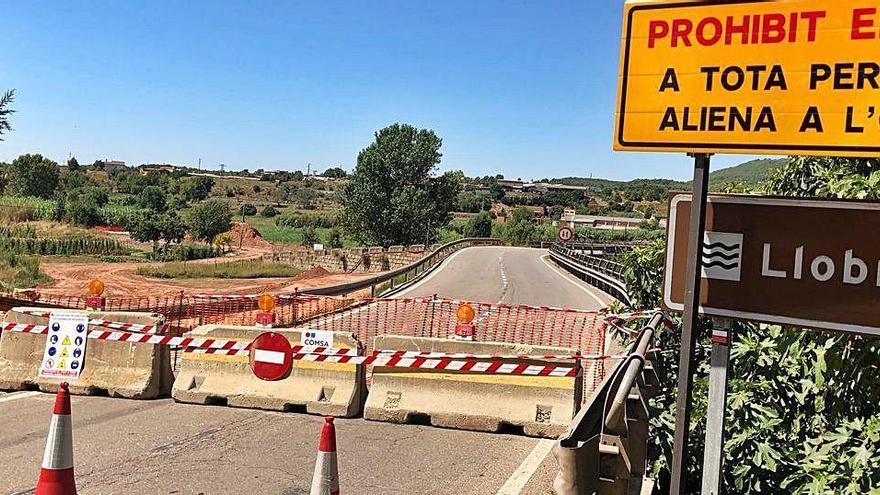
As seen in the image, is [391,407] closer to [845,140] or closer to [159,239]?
[845,140]

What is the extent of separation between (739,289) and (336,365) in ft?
20.3

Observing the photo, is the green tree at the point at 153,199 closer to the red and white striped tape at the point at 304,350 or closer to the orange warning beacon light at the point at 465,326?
the orange warning beacon light at the point at 465,326

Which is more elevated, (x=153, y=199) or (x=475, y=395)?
(x=153, y=199)

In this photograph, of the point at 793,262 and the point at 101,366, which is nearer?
the point at 793,262

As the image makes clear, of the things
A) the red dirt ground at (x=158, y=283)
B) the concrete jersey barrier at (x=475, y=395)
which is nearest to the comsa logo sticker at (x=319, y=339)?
the concrete jersey barrier at (x=475, y=395)

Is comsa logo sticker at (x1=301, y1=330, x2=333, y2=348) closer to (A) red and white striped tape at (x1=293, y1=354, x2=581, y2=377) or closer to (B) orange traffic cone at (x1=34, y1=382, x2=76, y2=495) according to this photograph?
(A) red and white striped tape at (x1=293, y1=354, x2=581, y2=377)

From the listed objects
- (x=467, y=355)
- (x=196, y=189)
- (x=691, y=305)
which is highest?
(x=196, y=189)

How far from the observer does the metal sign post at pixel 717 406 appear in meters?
3.58

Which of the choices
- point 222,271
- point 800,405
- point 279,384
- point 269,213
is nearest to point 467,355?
point 279,384

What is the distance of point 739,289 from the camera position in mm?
3615

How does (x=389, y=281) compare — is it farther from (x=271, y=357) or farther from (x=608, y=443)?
(x=608, y=443)

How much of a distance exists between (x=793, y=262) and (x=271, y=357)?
6.75 meters

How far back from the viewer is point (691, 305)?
3.42m

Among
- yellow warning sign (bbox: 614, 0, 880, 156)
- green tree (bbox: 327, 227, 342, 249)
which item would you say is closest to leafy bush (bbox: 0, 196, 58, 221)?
green tree (bbox: 327, 227, 342, 249)
